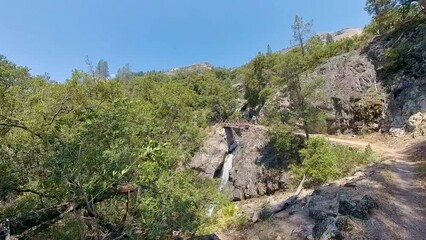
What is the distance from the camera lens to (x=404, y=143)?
723 inches

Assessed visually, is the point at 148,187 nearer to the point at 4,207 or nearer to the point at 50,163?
the point at 50,163

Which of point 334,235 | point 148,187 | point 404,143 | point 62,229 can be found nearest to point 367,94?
point 404,143

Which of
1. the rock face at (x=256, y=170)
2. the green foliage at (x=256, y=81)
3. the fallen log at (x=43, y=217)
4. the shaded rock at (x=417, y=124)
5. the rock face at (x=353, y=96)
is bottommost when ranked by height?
the rock face at (x=256, y=170)

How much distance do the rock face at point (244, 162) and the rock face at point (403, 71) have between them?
9.09 m

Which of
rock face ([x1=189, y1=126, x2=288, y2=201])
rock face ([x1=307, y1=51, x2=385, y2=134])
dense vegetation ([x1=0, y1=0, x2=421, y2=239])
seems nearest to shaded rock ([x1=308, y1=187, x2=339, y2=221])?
dense vegetation ([x1=0, y1=0, x2=421, y2=239])

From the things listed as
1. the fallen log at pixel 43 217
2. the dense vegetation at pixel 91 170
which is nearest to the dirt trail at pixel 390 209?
the dense vegetation at pixel 91 170

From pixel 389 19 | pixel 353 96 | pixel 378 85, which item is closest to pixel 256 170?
pixel 353 96

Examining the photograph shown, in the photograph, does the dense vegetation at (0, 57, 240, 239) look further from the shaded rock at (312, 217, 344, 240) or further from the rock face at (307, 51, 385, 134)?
the rock face at (307, 51, 385, 134)

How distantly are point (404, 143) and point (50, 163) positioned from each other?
19266mm

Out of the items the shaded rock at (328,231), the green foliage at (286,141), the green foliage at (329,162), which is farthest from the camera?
the green foliage at (286,141)

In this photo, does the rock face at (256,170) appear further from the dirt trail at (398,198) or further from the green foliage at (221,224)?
the green foliage at (221,224)

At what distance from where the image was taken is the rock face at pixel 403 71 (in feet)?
69.9

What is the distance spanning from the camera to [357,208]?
7984 millimetres

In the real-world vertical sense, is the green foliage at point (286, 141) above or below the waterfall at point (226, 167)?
above
